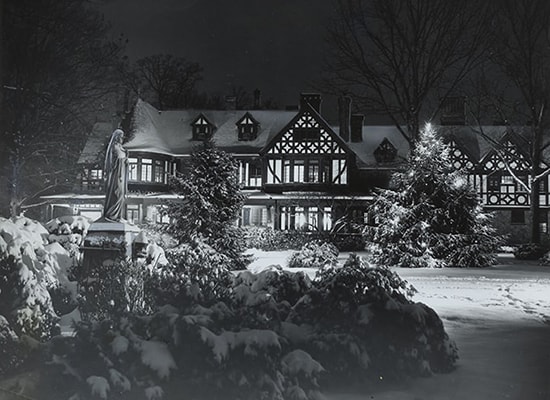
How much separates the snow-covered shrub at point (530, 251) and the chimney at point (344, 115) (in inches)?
82.8

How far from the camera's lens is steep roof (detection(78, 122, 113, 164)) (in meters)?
5.92

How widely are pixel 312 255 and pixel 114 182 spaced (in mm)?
2118

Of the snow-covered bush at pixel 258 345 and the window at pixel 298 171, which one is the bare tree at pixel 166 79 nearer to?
the window at pixel 298 171

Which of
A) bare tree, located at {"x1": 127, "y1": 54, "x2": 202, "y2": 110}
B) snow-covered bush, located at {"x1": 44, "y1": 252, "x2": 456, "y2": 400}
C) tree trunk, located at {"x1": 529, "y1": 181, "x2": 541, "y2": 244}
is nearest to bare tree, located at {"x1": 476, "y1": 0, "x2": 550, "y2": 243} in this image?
tree trunk, located at {"x1": 529, "y1": 181, "x2": 541, "y2": 244}

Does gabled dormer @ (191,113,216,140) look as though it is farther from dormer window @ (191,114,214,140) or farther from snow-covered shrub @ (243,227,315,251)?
snow-covered shrub @ (243,227,315,251)

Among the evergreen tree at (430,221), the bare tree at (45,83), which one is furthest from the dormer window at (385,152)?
the bare tree at (45,83)

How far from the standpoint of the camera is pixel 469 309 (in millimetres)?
4645

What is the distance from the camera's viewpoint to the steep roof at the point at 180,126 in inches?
228

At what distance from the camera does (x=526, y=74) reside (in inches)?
240

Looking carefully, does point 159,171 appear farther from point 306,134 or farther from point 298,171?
point 306,134

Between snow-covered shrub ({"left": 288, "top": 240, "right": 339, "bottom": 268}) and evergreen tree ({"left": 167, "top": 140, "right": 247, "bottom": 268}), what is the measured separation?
3.56 ft

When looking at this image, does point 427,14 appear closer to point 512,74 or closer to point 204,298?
point 512,74

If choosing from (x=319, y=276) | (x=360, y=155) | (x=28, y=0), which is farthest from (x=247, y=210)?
(x=28, y=0)

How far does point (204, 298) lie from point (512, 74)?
4.45 m
